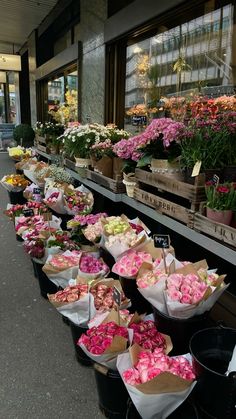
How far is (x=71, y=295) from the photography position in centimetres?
220

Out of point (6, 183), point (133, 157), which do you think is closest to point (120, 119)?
point (6, 183)

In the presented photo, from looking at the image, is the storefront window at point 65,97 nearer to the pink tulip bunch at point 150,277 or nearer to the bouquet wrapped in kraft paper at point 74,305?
the bouquet wrapped in kraft paper at point 74,305

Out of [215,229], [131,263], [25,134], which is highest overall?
[25,134]

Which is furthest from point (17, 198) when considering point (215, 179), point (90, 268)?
point (215, 179)

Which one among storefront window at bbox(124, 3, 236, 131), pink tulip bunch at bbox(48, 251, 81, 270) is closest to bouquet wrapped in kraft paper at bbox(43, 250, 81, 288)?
pink tulip bunch at bbox(48, 251, 81, 270)

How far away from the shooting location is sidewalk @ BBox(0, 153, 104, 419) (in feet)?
6.57

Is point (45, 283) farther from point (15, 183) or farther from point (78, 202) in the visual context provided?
point (15, 183)

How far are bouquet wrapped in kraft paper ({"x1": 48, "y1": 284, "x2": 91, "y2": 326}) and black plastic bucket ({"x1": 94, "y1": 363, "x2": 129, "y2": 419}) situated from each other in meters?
0.38

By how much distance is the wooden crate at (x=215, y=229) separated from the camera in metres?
1.94

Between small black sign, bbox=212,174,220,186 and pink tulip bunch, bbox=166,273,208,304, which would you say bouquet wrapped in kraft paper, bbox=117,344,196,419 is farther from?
small black sign, bbox=212,174,220,186

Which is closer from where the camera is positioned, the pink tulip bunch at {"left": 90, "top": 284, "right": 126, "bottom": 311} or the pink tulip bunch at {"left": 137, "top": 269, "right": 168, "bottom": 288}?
the pink tulip bunch at {"left": 137, "top": 269, "right": 168, "bottom": 288}

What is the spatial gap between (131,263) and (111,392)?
0.77m

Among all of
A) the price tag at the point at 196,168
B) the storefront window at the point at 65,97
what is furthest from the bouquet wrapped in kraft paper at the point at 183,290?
the storefront window at the point at 65,97

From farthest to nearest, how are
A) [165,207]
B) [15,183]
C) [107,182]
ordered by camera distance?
[15,183] < [107,182] < [165,207]
